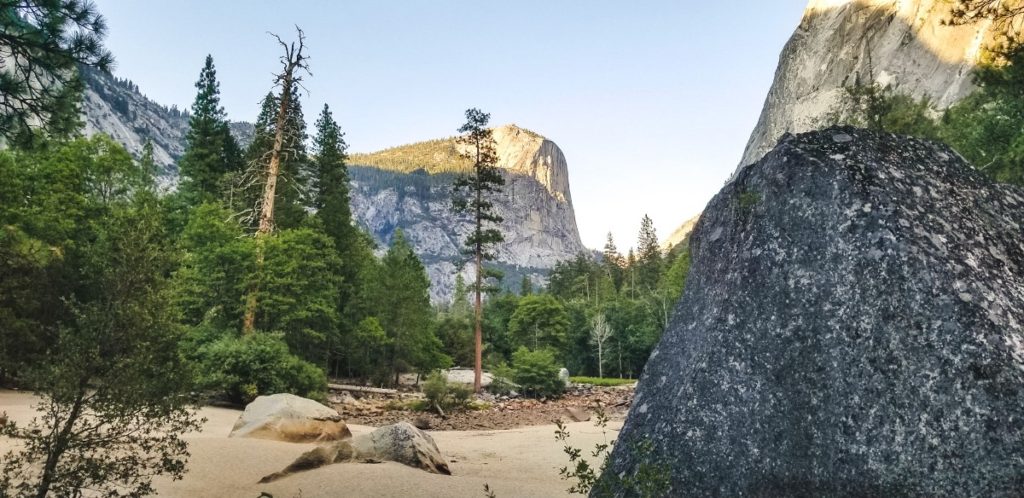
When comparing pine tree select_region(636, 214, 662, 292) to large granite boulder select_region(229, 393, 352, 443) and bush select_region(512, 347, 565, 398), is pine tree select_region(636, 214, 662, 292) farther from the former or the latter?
large granite boulder select_region(229, 393, 352, 443)

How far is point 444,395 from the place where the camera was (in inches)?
811

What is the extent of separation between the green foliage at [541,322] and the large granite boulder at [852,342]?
4051 cm

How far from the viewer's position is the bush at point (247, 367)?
1566 centimetres

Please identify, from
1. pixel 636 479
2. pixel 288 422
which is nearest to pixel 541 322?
pixel 288 422

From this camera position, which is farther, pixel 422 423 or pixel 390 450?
pixel 422 423

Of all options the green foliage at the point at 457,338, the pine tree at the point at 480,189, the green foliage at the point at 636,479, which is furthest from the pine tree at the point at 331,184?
the green foliage at the point at 636,479

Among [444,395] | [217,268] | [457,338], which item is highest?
[217,268]

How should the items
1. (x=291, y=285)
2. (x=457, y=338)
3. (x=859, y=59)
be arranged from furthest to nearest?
(x=859, y=59) < (x=457, y=338) < (x=291, y=285)

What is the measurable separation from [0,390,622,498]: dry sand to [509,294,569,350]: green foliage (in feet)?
112

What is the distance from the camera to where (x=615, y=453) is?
4.62 m

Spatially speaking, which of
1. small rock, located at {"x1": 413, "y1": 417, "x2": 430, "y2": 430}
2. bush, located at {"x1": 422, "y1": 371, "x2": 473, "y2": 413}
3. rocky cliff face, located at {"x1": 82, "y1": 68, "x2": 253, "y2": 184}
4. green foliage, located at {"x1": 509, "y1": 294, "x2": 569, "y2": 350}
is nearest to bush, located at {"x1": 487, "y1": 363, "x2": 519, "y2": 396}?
bush, located at {"x1": 422, "y1": 371, "x2": 473, "y2": 413}

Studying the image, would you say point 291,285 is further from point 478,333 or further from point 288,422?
point 288,422

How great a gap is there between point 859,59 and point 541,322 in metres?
54.1

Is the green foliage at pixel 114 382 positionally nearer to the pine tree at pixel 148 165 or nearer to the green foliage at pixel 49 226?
the green foliage at pixel 49 226
